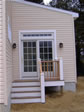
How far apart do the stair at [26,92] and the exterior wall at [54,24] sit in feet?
6.08

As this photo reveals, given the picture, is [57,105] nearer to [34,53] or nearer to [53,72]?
[53,72]

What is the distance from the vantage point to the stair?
20.1ft

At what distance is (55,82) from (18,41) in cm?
243

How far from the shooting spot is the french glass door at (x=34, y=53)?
7.87m

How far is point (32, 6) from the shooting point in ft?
25.9

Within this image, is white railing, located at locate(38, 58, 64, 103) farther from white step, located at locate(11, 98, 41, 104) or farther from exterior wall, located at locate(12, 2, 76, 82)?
exterior wall, located at locate(12, 2, 76, 82)

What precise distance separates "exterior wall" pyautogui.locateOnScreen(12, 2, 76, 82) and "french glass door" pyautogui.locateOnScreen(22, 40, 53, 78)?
17.1 inches

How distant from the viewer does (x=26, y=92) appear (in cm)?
633

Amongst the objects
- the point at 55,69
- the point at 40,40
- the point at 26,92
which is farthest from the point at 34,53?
the point at 26,92

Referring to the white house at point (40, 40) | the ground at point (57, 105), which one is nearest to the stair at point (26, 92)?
the ground at point (57, 105)

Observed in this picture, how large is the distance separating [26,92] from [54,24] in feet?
10.6

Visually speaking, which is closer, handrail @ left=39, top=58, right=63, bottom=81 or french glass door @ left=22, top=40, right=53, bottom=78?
handrail @ left=39, top=58, right=63, bottom=81

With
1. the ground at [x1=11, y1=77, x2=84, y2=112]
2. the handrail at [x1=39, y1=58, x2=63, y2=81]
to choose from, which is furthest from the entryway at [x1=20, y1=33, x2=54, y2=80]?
the ground at [x1=11, y1=77, x2=84, y2=112]

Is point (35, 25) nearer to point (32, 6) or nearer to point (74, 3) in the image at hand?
point (32, 6)
